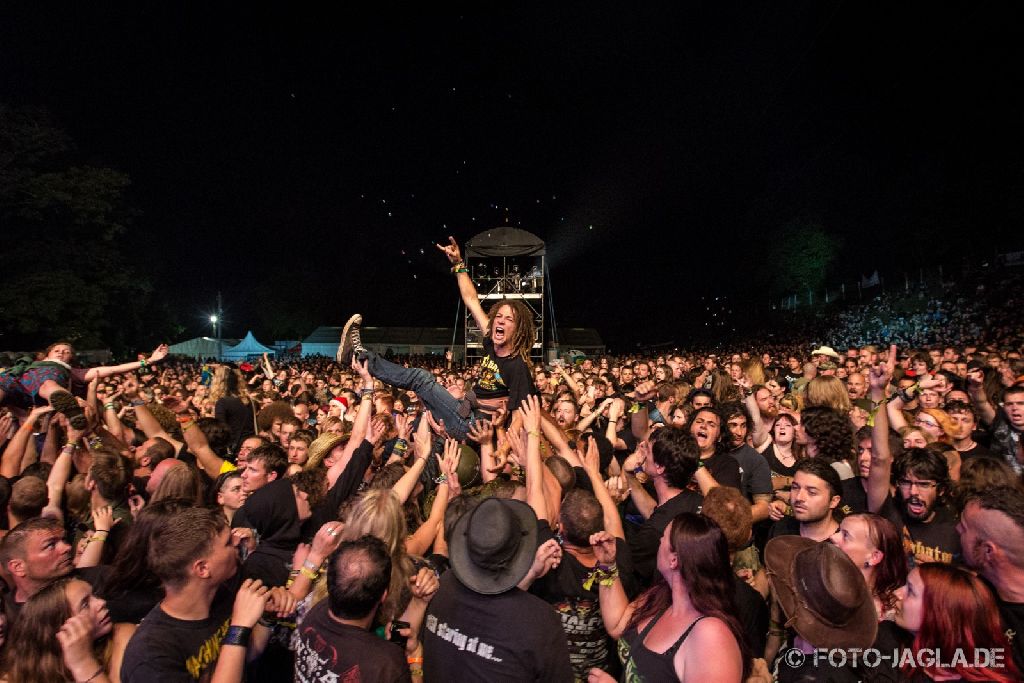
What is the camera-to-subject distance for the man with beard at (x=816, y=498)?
9.81ft

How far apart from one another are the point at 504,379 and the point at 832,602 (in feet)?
8.93

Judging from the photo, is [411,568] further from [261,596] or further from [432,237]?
[432,237]

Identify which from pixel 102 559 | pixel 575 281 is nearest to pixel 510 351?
pixel 102 559

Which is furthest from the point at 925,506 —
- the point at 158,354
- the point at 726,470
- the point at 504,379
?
the point at 158,354

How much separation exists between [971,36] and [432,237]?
26.0 metres

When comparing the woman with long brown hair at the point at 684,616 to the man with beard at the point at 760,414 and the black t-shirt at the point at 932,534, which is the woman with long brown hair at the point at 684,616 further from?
the man with beard at the point at 760,414

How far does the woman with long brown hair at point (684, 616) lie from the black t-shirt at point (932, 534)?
4.98 feet

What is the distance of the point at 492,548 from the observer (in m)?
2.05

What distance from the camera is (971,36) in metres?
19.6

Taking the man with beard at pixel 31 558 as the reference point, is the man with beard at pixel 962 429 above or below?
above

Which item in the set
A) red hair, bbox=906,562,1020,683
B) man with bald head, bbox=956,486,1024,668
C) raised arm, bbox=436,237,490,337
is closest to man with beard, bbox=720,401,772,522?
man with bald head, bbox=956,486,1024,668

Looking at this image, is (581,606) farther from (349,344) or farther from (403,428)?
(349,344)

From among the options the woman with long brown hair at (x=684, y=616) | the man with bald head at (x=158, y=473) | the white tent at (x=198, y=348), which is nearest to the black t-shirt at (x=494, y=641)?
the woman with long brown hair at (x=684, y=616)

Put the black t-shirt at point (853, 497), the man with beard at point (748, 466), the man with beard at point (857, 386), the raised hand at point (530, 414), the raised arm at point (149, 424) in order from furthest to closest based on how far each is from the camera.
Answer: the man with beard at point (857, 386) < the raised arm at point (149, 424) < the man with beard at point (748, 466) < the black t-shirt at point (853, 497) < the raised hand at point (530, 414)
